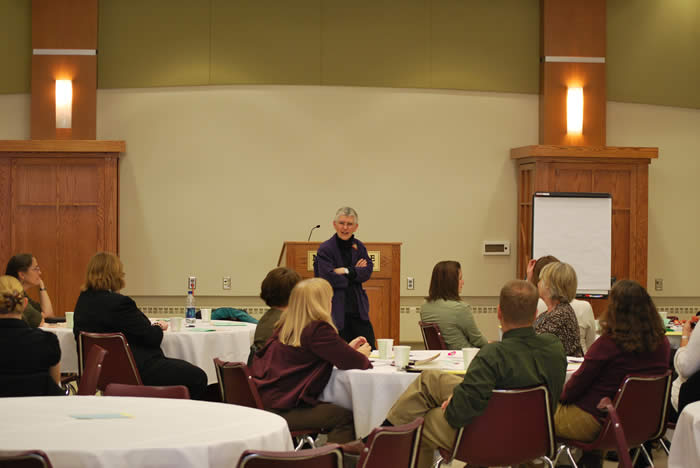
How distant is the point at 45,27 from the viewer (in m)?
10.0

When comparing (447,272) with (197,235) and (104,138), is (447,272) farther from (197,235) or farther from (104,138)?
(104,138)

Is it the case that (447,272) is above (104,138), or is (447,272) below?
below

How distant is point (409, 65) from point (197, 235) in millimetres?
3168

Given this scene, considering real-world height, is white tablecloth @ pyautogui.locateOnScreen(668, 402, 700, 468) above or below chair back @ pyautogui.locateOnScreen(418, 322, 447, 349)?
below

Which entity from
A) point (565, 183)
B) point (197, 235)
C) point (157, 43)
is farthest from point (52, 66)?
point (565, 183)

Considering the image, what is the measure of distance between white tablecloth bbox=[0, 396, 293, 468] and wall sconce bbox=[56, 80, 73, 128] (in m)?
6.88

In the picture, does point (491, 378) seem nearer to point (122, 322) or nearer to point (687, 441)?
point (687, 441)

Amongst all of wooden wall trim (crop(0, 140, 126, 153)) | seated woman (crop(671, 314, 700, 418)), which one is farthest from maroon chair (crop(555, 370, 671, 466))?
wooden wall trim (crop(0, 140, 126, 153))

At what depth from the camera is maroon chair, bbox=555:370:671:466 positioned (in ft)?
13.9

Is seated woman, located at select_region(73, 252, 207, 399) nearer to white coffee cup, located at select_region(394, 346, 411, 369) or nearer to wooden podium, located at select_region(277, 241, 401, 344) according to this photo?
white coffee cup, located at select_region(394, 346, 411, 369)

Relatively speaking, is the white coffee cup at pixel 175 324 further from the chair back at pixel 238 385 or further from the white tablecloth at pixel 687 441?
the white tablecloth at pixel 687 441

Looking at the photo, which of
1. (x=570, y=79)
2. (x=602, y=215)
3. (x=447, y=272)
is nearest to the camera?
(x=447, y=272)

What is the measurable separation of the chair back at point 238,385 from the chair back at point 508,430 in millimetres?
1105

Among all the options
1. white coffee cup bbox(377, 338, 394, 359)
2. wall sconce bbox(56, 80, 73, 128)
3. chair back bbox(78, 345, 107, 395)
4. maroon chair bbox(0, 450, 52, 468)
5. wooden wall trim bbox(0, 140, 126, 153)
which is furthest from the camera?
wall sconce bbox(56, 80, 73, 128)
